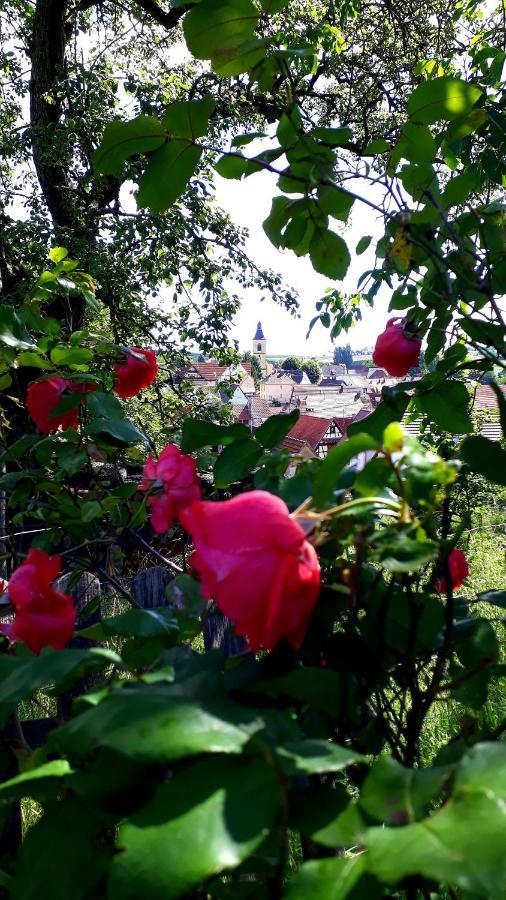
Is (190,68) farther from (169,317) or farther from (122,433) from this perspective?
(122,433)

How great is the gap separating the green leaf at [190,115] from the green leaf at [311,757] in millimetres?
612

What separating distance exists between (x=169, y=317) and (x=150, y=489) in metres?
4.67

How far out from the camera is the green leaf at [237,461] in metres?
0.73

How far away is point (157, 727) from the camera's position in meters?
0.33

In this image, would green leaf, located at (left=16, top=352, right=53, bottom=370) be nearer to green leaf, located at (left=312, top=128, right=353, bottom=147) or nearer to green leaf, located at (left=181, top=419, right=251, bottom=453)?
green leaf, located at (left=181, top=419, right=251, bottom=453)

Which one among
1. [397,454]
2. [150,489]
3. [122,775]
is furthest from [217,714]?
[150,489]

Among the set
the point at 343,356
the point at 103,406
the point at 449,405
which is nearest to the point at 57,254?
the point at 103,406

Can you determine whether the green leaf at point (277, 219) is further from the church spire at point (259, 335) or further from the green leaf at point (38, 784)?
the church spire at point (259, 335)

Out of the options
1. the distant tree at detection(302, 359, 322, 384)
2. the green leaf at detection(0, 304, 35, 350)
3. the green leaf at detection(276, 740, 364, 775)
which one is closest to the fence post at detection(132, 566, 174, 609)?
the green leaf at detection(0, 304, 35, 350)

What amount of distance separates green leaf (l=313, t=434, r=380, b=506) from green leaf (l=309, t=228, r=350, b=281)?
0.46 meters

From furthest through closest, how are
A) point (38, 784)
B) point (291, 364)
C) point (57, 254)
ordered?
point (291, 364), point (57, 254), point (38, 784)

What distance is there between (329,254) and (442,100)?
0.68 feet

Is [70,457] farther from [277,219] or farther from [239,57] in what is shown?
[239,57]

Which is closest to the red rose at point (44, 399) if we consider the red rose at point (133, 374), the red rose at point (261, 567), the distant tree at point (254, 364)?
the red rose at point (133, 374)
